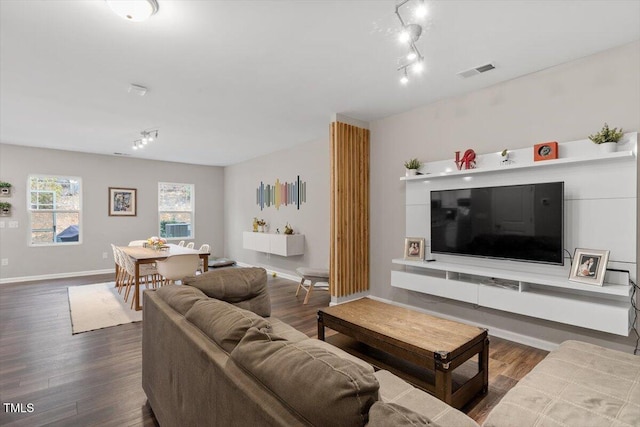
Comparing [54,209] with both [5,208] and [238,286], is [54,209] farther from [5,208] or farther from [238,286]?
[238,286]

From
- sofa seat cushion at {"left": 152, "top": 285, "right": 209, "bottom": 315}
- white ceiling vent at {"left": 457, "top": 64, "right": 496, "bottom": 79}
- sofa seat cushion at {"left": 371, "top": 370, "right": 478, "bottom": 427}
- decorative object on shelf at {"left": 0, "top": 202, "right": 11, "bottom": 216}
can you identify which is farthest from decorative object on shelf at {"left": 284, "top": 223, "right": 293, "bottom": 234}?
decorative object on shelf at {"left": 0, "top": 202, "right": 11, "bottom": 216}

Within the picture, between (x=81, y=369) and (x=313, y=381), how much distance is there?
2.72 metres


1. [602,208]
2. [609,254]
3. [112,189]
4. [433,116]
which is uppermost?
[433,116]

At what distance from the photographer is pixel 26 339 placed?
3225 mm

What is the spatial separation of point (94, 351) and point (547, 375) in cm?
357

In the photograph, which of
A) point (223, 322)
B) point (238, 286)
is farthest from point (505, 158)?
point (223, 322)

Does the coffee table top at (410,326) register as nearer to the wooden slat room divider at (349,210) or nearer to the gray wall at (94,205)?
the wooden slat room divider at (349,210)

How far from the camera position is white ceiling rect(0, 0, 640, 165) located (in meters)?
2.17

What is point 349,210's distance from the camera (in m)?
4.41

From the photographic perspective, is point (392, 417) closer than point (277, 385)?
Yes

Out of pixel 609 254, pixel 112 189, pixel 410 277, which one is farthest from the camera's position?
pixel 112 189

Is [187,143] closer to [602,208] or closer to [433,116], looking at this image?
[433,116]

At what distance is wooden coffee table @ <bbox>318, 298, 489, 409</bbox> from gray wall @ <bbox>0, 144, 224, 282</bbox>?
6.33 meters

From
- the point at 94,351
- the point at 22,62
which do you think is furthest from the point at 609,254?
the point at 22,62
